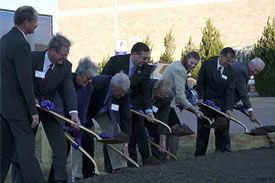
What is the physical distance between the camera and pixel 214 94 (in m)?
7.93

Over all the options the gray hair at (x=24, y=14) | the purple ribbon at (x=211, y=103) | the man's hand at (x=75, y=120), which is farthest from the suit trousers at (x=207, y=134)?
the gray hair at (x=24, y=14)

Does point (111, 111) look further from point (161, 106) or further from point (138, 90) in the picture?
point (161, 106)

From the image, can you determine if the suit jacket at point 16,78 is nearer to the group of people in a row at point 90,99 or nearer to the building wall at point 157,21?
the group of people in a row at point 90,99

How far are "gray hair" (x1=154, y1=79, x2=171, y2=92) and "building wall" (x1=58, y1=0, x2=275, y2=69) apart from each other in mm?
19250

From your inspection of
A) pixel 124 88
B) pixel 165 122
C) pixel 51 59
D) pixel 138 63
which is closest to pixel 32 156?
pixel 51 59

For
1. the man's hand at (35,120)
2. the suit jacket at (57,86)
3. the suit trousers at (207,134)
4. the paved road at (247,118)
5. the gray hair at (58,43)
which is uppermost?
the gray hair at (58,43)

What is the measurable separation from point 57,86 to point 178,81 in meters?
2.46

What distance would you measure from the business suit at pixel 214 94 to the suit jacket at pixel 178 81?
530 mm

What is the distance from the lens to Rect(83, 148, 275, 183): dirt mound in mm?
5254

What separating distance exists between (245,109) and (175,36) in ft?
68.1

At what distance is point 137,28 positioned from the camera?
3053cm

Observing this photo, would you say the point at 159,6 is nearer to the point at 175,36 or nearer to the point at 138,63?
the point at 175,36

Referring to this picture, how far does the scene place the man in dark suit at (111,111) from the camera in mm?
6152

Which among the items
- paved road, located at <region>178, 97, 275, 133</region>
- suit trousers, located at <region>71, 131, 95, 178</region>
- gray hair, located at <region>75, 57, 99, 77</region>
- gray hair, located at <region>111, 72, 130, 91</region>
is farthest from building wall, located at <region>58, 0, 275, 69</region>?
gray hair, located at <region>75, 57, 99, 77</region>
